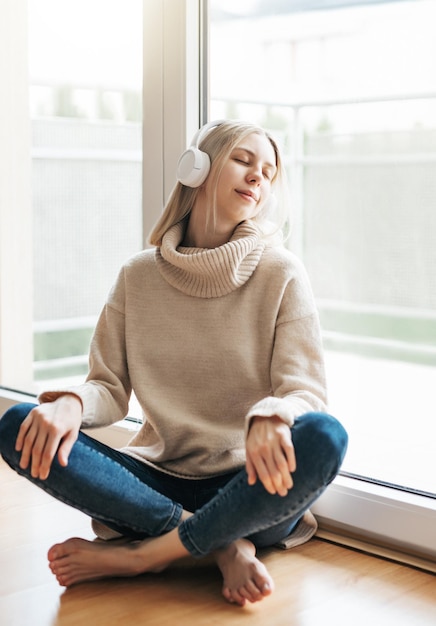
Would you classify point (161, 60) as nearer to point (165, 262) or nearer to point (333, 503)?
point (165, 262)

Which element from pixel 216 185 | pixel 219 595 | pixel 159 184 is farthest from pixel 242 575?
pixel 159 184

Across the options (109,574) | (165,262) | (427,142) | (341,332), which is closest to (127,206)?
(165,262)

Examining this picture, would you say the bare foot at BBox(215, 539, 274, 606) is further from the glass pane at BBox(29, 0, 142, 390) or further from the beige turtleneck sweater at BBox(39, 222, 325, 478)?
the glass pane at BBox(29, 0, 142, 390)

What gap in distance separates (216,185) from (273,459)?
55 centimetres

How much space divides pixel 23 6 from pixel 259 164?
1.21m

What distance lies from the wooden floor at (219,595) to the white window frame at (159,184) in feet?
0.22

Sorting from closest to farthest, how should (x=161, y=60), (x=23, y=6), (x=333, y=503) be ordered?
(x=333, y=503), (x=161, y=60), (x=23, y=6)

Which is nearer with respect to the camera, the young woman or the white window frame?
the young woman

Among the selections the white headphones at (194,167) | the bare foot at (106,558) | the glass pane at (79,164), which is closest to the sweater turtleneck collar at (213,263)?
the white headphones at (194,167)

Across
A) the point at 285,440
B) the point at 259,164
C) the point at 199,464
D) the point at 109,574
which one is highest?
the point at 259,164

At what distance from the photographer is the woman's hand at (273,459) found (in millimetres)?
1259

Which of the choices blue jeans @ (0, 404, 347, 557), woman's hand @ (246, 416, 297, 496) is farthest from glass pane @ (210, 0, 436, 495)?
woman's hand @ (246, 416, 297, 496)

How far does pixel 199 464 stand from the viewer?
5.11 ft

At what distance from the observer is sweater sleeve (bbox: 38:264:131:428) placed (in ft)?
5.02
